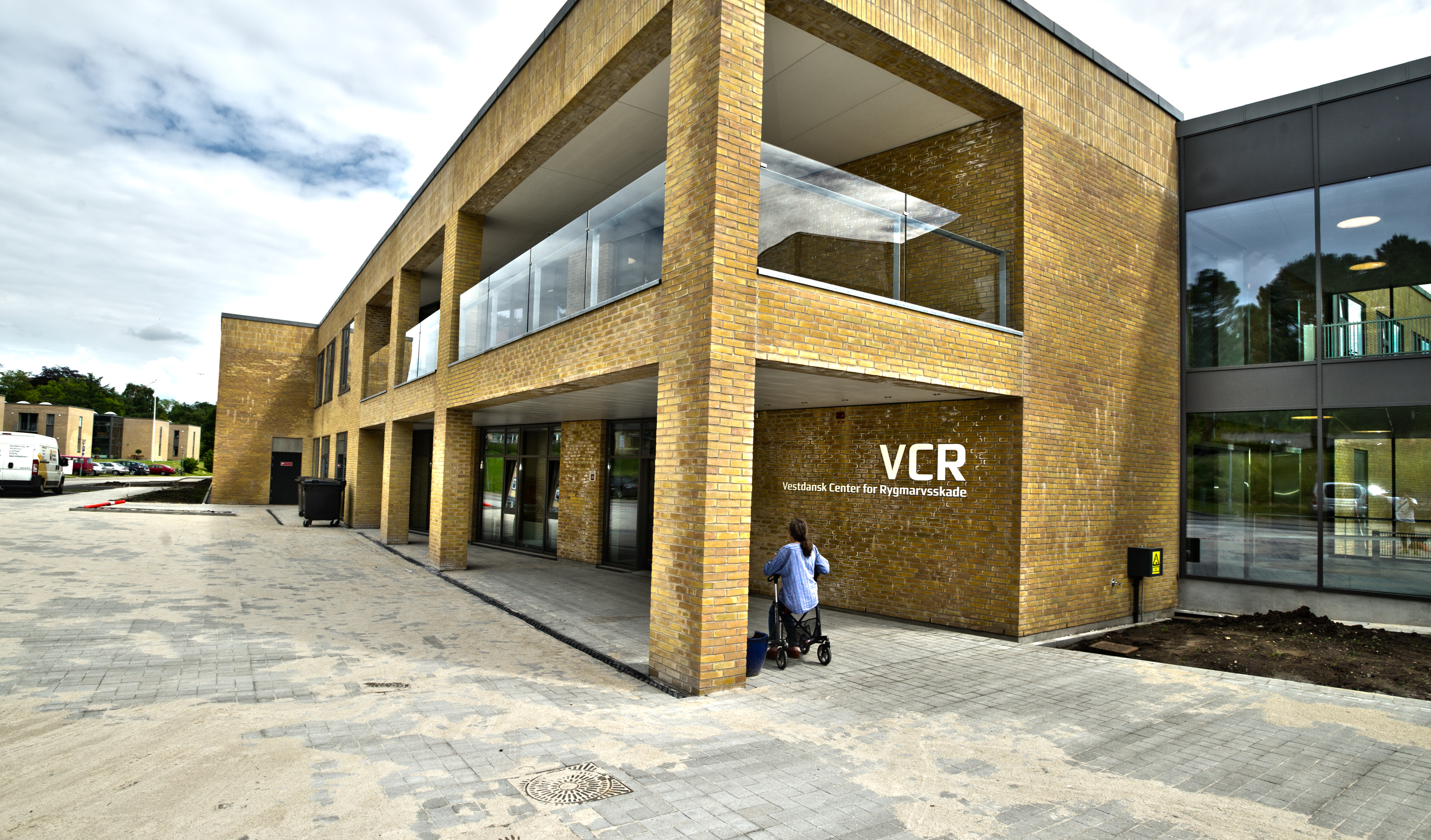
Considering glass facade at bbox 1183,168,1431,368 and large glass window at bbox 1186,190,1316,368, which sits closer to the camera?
glass facade at bbox 1183,168,1431,368

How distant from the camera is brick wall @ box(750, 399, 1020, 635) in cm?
884

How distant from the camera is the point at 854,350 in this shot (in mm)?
7258

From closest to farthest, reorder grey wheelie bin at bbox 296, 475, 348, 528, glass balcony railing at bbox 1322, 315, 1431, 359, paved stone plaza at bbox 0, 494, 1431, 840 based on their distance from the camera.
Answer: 1. paved stone plaza at bbox 0, 494, 1431, 840
2. glass balcony railing at bbox 1322, 315, 1431, 359
3. grey wheelie bin at bbox 296, 475, 348, 528

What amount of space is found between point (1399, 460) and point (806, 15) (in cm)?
997

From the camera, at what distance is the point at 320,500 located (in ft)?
69.4

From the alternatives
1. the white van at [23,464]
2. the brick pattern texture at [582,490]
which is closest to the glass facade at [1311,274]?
the brick pattern texture at [582,490]

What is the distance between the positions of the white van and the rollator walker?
1419 inches

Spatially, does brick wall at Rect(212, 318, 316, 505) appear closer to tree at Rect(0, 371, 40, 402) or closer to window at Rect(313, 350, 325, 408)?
window at Rect(313, 350, 325, 408)

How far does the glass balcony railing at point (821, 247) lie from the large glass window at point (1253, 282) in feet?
16.0

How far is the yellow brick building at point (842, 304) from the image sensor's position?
21.9ft

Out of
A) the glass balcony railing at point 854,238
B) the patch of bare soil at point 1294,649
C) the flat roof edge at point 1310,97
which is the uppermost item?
the flat roof edge at point 1310,97

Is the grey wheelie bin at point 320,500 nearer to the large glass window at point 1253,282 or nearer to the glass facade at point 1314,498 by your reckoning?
the glass facade at point 1314,498

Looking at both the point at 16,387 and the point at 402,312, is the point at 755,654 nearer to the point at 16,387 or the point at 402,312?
the point at 402,312

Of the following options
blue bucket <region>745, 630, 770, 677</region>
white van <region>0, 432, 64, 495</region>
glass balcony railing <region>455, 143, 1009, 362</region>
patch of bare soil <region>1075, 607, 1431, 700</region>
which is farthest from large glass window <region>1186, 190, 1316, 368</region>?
white van <region>0, 432, 64, 495</region>
